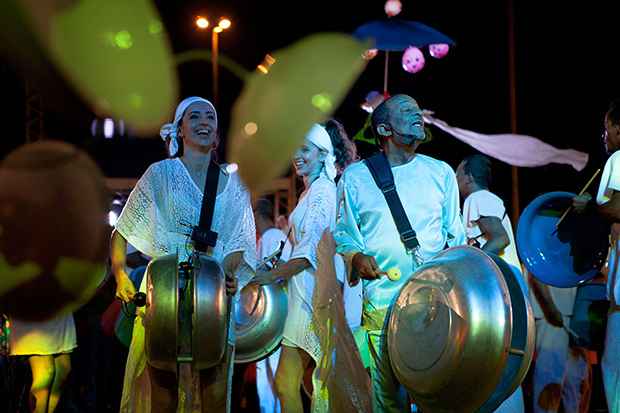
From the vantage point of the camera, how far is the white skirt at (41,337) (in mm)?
7301

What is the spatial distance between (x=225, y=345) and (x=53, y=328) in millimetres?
3475

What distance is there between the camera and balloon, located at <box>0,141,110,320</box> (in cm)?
969

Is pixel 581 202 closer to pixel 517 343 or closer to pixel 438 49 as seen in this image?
pixel 517 343

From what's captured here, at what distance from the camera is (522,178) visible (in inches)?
703

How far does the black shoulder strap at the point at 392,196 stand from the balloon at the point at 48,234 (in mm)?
4581

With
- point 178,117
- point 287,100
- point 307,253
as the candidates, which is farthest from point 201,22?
point 178,117

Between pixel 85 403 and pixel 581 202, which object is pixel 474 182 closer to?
pixel 581 202

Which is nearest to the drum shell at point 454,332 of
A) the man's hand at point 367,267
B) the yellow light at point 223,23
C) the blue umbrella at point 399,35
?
the man's hand at point 367,267

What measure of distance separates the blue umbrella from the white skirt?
6.49 m

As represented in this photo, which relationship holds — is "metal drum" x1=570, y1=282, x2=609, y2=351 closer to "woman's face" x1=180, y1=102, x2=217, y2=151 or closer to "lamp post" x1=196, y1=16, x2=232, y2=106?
"woman's face" x1=180, y1=102, x2=217, y2=151

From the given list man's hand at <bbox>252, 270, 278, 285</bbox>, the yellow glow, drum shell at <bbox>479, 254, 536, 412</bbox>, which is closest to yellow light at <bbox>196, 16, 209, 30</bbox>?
the yellow glow

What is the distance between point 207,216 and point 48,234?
6.75 meters

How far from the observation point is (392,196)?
488cm

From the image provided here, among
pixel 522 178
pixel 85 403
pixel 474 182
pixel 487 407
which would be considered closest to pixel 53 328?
pixel 85 403
